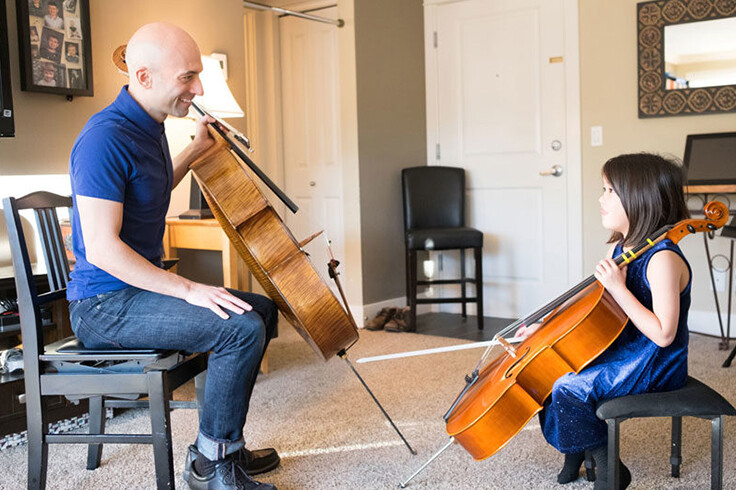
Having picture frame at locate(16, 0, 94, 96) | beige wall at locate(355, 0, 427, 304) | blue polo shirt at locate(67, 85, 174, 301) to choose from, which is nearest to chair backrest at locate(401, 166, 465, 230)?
beige wall at locate(355, 0, 427, 304)

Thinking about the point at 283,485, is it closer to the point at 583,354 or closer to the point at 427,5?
the point at 583,354

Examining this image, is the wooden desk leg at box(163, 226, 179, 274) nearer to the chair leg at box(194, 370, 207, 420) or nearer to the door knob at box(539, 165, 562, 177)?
the chair leg at box(194, 370, 207, 420)

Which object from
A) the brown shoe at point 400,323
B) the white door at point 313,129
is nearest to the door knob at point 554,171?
the brown shoe at point 400,323

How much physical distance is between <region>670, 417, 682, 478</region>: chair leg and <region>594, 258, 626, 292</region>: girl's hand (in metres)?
0.55

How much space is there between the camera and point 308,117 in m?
5.03

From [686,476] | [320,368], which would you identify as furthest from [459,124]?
[686,476]

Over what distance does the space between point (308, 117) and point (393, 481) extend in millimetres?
3276

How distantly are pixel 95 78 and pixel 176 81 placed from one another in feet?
4.70

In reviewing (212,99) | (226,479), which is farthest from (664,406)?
(212,99)

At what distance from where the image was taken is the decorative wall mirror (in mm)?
3945

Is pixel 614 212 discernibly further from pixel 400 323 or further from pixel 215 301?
pixel 400 323

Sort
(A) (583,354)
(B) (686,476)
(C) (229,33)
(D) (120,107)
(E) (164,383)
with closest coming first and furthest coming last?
1. (A) (583,354)
2. (E) (164,383)
3. (D) (120,107)
4. (B) (686,476)
5. (C) (229,33)

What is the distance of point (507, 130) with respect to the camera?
4762 millimetres

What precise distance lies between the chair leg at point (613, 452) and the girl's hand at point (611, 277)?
30 centimetres
